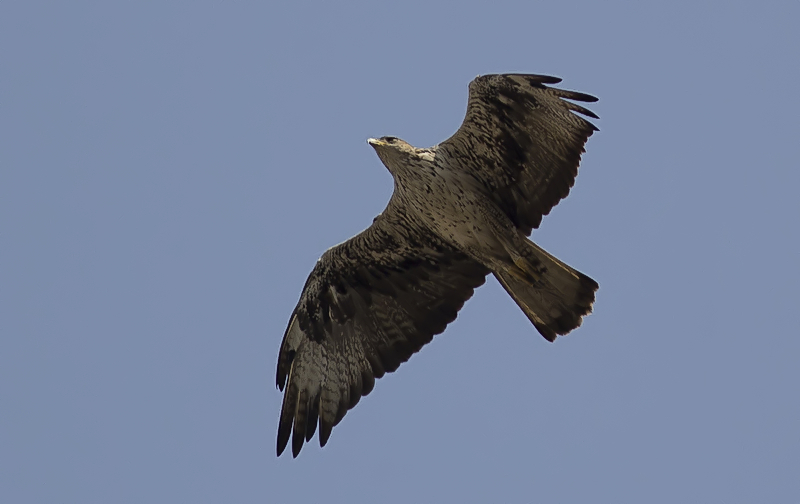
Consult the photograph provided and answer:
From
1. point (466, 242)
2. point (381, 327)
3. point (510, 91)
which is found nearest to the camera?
point (510, 91)

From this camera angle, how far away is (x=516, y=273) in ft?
35.7

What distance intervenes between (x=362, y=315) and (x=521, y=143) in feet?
8.36

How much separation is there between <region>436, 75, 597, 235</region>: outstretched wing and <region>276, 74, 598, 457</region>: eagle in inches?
0.4

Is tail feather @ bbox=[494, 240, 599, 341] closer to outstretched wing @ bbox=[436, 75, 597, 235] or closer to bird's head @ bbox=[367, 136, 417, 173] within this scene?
outstretched wing @ bbox=[436, 75, 597, 235]

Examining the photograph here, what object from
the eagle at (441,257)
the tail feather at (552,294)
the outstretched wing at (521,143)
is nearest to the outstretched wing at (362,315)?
the eagle at (441,257)

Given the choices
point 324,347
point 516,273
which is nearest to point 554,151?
point 516,273

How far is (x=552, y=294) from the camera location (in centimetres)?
1095

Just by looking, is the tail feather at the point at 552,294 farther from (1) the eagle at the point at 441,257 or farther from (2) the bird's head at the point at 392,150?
(2) the bird's head at the point at 392,150

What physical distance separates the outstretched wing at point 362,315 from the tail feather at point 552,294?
28.3 inches

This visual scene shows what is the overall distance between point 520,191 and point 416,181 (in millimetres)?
985

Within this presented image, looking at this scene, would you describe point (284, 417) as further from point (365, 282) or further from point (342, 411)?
point (365, 282)

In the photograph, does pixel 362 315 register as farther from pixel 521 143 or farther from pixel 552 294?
pixel 521 143

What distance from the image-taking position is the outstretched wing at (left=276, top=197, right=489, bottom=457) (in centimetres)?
1155

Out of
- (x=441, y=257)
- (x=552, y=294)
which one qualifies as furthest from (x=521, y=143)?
(x=441, y=257)
